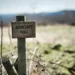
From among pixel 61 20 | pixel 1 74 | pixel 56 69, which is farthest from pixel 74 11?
pixel 1 74

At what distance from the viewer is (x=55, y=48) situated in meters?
7.63

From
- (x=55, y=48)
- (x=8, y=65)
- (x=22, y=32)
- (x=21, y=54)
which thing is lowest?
(x=55, y=48)

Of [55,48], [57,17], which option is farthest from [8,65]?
[57,17]

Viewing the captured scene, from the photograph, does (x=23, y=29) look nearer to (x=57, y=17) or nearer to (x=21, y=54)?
(x=21, y=54)

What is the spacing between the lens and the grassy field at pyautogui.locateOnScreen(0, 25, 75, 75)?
602 centimetres

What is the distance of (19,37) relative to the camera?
4469mm

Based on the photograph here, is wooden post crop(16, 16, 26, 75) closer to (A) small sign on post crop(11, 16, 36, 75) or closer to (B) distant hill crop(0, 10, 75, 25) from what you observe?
(A) small sign on post crop(11, 16, 36, 75)

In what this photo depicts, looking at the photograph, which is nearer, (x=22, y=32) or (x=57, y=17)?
(x=22, y=32)

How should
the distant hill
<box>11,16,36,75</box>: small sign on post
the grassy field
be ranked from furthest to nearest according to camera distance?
the distant hill < the grassy field < <box>11,16,36,75</box>: small sign on post

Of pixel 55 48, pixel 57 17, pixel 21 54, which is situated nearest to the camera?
pixel 21 54

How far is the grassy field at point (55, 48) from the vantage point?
602cm

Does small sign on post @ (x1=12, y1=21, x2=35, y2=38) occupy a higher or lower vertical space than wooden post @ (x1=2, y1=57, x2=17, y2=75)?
higher

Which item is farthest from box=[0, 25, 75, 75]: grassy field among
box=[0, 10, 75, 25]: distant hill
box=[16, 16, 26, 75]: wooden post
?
box=[16, 16, 26, 75]: wooden post

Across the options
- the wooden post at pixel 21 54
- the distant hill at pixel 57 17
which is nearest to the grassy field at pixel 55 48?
the distant hill at pixel 57 17
